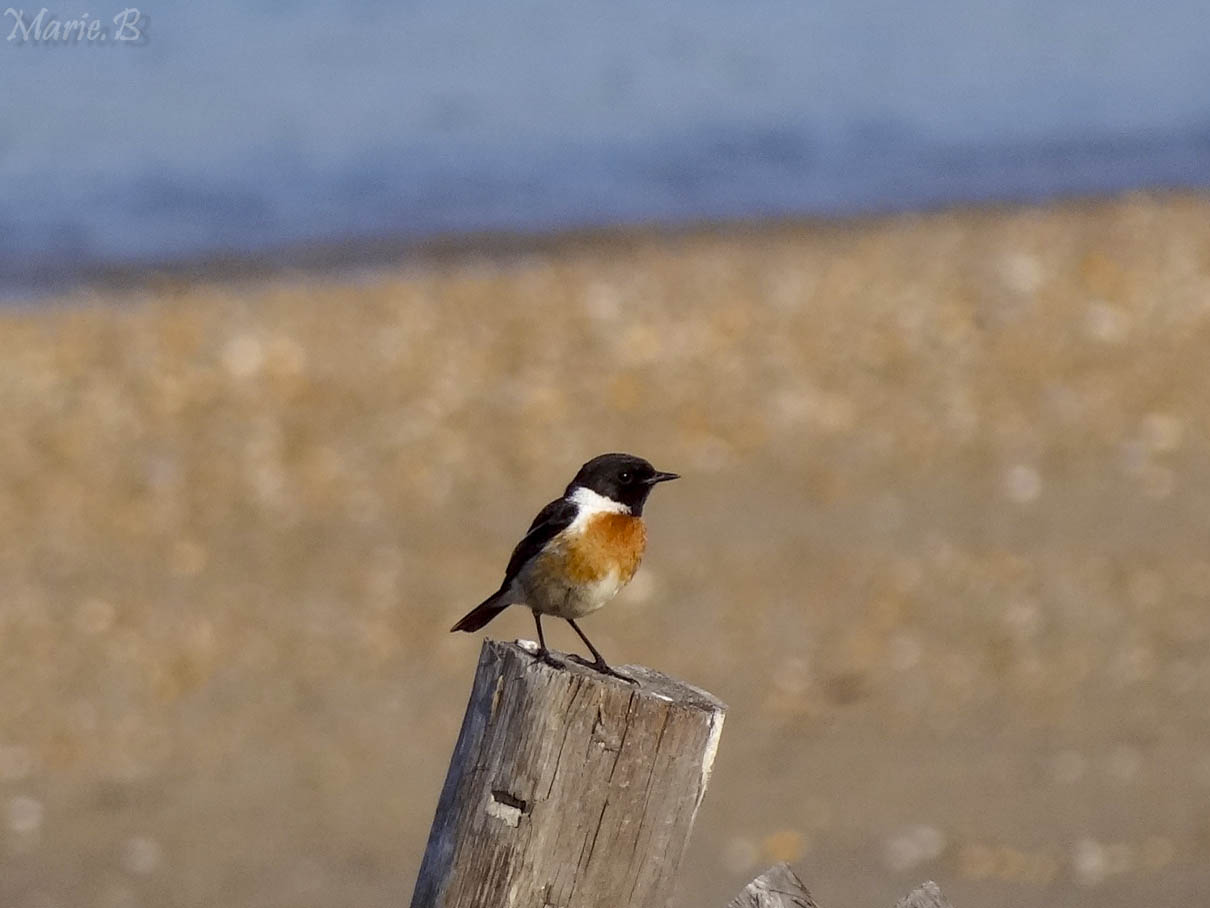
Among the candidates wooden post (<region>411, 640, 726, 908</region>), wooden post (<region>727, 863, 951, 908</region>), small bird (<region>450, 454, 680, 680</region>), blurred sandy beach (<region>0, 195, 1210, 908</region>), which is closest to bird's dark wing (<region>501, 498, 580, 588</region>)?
small bird (<region>450, 454, 680, 680</region>)

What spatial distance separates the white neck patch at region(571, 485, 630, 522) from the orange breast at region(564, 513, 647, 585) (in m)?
0.03

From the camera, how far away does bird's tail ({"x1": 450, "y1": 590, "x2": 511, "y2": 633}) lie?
5.01 m

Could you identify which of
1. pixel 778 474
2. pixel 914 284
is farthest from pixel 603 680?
pixel 914 284

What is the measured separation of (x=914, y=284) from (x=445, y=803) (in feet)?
38.1

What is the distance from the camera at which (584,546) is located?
508 cm

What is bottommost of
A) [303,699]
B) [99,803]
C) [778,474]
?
[99,803]

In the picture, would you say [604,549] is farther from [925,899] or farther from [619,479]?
[925,899]

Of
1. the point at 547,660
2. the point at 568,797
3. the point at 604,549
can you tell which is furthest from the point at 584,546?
the point at 568,797

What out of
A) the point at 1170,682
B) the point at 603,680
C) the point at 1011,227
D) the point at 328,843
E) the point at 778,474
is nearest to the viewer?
the point at 603,680

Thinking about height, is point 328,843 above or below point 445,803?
below

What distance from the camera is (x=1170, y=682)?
930cm

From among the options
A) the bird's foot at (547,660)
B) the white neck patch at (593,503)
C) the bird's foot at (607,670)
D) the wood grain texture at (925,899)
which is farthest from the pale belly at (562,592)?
the wood grain texture at (925,899)

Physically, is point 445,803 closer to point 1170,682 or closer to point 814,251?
point 1170,682

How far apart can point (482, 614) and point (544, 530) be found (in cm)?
26
